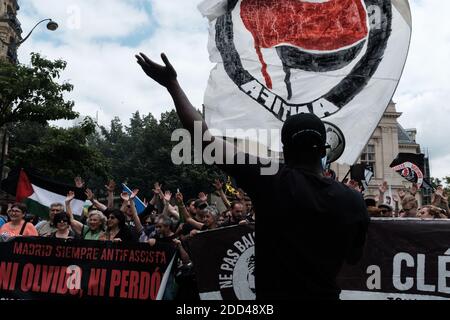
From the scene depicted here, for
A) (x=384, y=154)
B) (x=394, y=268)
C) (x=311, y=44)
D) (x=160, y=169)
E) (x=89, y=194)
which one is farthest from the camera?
(x=160, y=169)

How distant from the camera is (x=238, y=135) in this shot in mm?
6047

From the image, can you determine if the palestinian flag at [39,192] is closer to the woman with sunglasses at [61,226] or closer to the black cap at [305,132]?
the woman with sunglasses at [61,226]

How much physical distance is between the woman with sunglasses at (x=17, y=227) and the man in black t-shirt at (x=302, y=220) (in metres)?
5.78

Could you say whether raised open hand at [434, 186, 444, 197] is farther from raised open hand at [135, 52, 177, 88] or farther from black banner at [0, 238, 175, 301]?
raised open hand at [135, 52, 177, 88]

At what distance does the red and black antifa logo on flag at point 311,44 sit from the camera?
19.7ft

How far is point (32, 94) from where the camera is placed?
72.4 ft

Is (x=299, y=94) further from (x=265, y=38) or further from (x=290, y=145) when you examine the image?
(x=290, y=145)

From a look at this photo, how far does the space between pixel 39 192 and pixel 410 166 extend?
8.82 meters

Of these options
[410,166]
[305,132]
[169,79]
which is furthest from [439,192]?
[410,166]

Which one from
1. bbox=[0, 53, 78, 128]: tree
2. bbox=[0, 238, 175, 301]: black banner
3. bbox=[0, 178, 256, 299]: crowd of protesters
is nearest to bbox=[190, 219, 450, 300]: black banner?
bbox=[0, 178, 256, 299]: crowd of protesters

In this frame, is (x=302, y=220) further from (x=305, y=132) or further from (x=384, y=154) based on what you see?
(x=384, y=154)

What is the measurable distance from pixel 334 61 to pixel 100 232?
11.9ft

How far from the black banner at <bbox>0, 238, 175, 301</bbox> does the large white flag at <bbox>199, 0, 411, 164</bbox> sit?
187cm

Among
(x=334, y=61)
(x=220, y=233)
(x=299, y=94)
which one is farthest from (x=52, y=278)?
(x=334, y=61)
